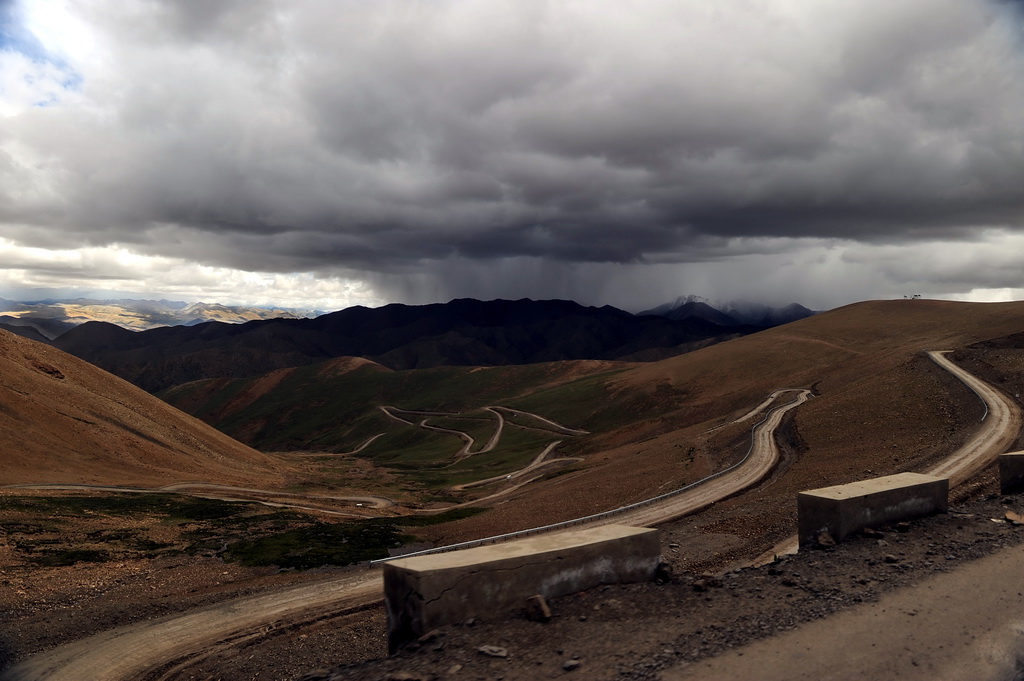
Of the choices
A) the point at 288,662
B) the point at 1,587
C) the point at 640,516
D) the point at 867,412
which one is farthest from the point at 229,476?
the point at 867,412

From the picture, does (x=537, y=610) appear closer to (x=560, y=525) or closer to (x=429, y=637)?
(x=429, y=637)

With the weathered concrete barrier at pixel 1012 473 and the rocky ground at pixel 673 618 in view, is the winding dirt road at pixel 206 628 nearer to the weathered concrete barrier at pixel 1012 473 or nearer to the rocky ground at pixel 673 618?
the weathered concrete barrier at pixel 1012 473

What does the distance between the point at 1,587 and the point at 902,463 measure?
4420 cm

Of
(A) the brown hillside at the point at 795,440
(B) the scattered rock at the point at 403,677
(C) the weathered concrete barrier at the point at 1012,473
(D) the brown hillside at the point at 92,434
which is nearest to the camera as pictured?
(B) the scattered rock at the point at 403,677

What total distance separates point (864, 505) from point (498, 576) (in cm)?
Answer: 1114

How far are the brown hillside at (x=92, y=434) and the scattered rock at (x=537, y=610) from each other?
5303cm

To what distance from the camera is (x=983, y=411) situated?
1756 inches

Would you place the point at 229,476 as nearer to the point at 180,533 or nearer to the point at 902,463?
the point at 180,533

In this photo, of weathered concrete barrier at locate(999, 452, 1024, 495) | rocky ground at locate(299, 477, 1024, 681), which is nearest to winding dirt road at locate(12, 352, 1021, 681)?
weathered concrete barrier at locate(999, 452, 1024, 495)

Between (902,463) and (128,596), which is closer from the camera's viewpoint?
(128,596)

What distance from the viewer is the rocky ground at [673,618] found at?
11.5 metres

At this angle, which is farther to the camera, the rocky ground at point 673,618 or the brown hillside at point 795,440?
the brown hillside at point 795,440

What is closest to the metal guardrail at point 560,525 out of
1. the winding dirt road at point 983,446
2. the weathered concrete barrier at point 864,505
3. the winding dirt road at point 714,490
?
the winding dirt road at point 714,490

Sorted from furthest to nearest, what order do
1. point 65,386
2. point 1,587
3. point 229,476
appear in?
point 65,386
point 229,476
point 1,587
